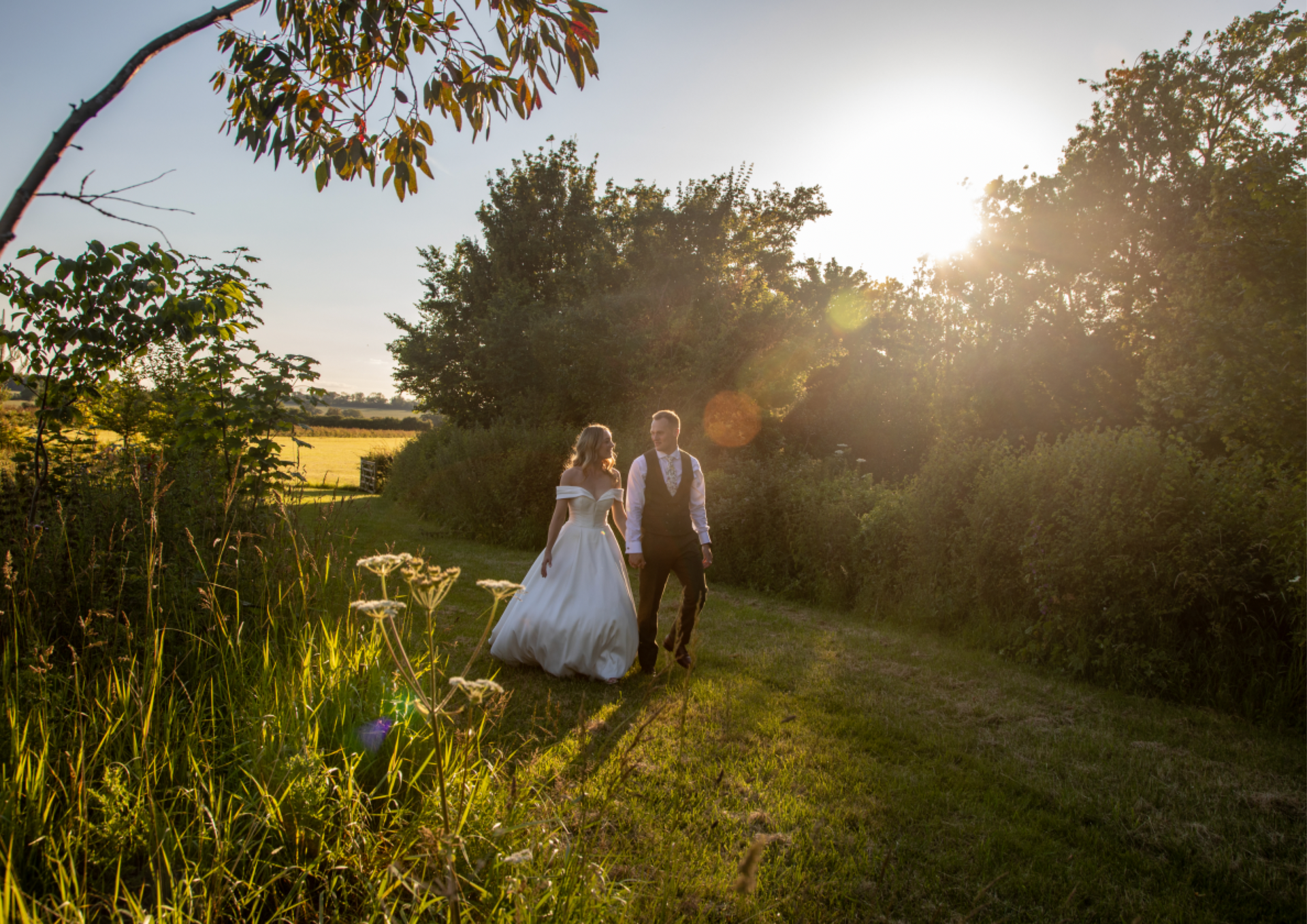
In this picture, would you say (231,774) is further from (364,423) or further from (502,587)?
(364,423)

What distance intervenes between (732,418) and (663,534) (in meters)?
10.8

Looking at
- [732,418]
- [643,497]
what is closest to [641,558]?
[643,497]

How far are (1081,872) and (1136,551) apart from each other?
4.12 metres

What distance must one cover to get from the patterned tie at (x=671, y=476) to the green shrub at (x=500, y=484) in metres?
8.53

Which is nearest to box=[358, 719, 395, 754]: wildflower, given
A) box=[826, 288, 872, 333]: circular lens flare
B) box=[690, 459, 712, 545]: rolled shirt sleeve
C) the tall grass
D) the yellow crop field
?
the tall grass

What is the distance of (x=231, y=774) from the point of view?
247cm

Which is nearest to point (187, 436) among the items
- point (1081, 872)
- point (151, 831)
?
point (151, 831)

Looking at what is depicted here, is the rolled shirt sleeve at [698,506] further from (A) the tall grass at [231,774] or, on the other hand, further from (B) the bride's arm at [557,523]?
(A) the tall grass at [231,774]

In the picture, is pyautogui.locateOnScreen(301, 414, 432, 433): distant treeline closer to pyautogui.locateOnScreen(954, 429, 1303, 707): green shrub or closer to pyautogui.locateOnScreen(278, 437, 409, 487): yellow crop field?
pyautogui.locateOnScreen(278, 437, 409, 487): yellow crop field

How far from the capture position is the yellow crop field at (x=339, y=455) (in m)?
32.7

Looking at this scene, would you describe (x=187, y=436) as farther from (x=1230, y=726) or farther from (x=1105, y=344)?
(x=1105, y=344)

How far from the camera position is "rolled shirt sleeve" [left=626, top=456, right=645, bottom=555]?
5.88 metres

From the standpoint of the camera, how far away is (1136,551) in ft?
20.7

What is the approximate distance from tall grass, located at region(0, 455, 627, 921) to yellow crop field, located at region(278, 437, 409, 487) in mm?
23219
